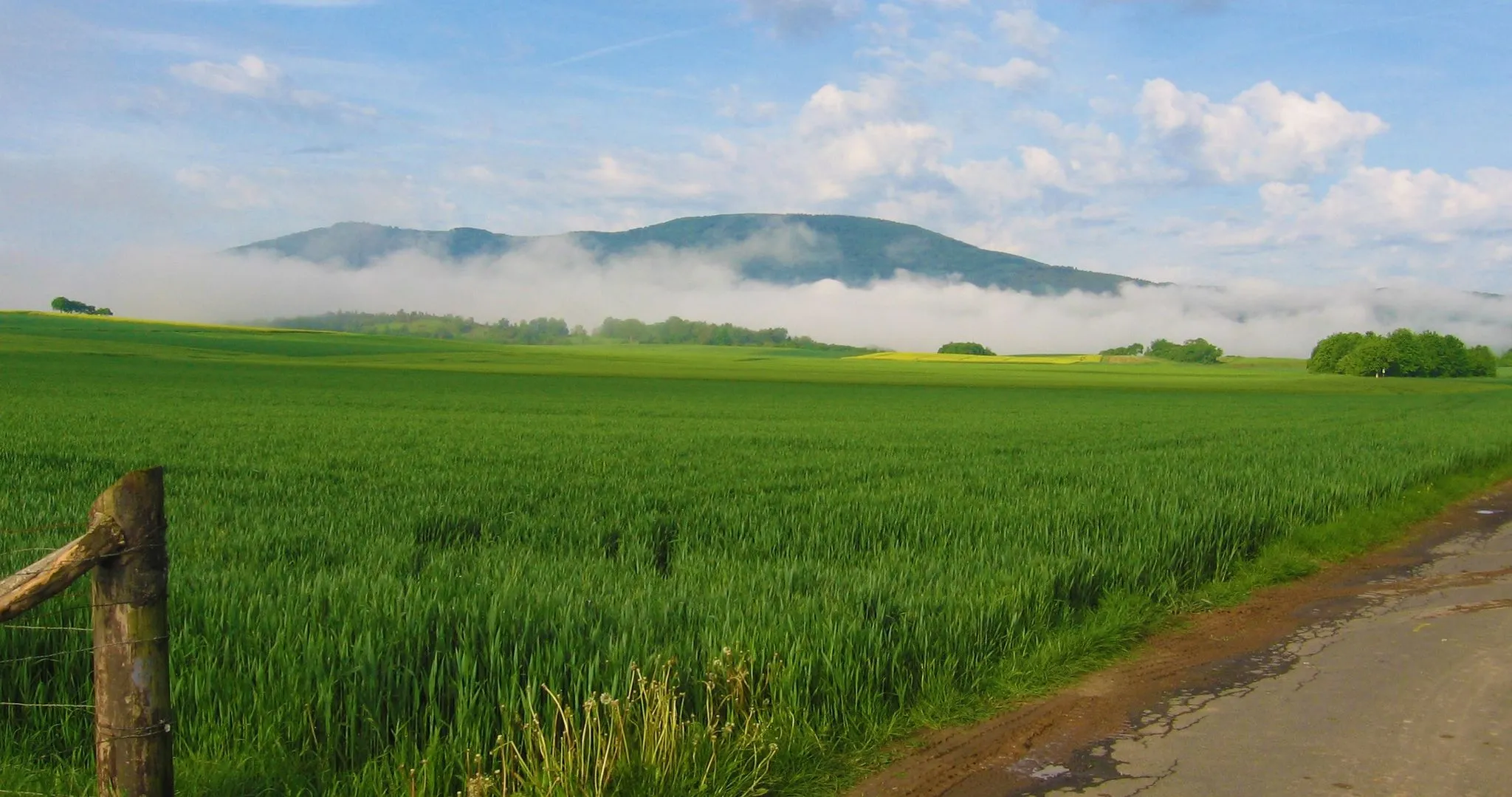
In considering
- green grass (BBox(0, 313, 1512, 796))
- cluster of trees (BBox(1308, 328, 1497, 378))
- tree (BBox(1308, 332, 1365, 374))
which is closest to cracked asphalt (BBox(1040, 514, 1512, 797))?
green grass (BBox(0, 313, 1512, 796))

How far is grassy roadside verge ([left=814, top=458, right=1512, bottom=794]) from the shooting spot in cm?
613

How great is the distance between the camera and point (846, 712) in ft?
19.9

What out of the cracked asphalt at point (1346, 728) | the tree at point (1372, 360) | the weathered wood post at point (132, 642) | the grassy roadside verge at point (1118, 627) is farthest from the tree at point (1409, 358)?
the weathered wood post at point (132, 642)

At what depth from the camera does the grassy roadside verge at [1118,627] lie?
613 centimetres

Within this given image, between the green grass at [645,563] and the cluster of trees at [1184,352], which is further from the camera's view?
the cluster of trees at [1184,352]

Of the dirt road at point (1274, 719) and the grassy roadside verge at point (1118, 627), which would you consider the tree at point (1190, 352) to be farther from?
the dirt road at point (1274, 719)

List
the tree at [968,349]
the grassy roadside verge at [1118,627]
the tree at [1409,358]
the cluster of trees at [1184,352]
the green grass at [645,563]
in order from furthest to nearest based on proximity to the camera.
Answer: the tree at [968,349] → the cluster of trees at [1184,352] → the tree at [1409,358] → the grassy roadside verge at [1118,627] → the green grass at [645,563]

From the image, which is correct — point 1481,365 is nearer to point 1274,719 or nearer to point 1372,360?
point 1372,360

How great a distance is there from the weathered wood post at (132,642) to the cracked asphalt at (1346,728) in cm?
420

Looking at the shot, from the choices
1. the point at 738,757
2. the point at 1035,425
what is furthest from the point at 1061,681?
the point at 1035,425

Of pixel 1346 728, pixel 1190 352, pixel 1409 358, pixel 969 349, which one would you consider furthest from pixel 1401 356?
pixel 1346 728

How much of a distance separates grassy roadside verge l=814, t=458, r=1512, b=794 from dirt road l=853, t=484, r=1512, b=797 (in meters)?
Result: 0.13

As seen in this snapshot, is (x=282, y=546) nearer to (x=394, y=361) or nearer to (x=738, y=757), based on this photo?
(x=738, y=757)

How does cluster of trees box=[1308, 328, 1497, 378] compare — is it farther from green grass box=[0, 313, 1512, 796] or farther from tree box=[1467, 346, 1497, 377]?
green grass box=[0, 313, 1512, 796]
